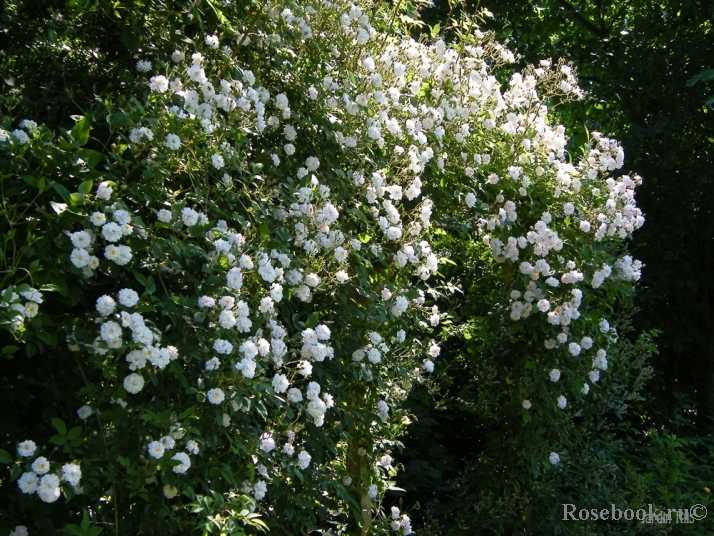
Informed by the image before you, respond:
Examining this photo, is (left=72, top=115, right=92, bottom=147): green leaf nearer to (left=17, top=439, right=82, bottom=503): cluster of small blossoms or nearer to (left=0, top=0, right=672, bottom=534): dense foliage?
(left=0, top=0, right=672, bottom=534): dense foliage

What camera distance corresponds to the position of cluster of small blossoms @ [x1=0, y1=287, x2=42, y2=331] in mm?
1631

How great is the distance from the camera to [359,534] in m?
3.08

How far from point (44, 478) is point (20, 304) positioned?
0.38 meters

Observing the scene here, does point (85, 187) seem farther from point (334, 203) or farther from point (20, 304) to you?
point (334, 203)

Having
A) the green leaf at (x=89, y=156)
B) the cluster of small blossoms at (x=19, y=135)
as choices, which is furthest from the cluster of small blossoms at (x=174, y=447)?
the cluster of small blossoms at (x=19, y=135)

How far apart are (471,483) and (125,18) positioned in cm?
253

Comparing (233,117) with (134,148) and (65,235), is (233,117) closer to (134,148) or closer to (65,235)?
(134,148)

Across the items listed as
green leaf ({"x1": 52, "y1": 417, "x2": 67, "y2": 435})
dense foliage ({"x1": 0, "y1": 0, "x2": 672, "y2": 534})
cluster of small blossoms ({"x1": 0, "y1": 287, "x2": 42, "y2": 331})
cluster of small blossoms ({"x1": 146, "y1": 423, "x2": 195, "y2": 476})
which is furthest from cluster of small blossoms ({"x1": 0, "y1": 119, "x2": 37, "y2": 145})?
cluster of small blossoms ({"x1": 146, "y1": 423, "x2": 195, "y2": 476})

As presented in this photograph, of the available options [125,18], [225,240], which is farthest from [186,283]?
[125,18]

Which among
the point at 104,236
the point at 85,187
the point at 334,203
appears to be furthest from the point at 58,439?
the point at 334,203

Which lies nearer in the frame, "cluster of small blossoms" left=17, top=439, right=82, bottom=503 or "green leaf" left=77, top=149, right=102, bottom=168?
"cluster of small blossoms" left=17, top=439, right=82, bottom=503

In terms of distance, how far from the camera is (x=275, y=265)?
91.8 inches

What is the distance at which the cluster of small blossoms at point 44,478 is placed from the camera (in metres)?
1.72

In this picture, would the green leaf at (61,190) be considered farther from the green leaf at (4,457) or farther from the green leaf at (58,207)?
the green leaf at (4,457)
